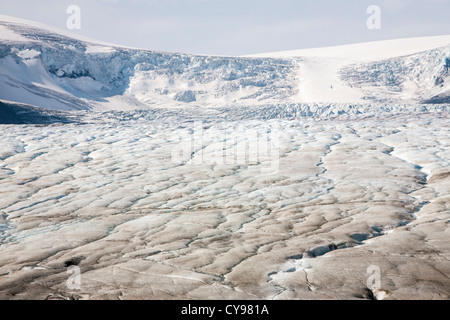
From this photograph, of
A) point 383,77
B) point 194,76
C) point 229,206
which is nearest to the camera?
point 229,206

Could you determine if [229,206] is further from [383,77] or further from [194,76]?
[194,76]

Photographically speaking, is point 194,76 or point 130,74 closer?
point 130,74

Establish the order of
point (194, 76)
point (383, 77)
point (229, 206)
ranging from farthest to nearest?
point (194, 76) → point (383, 77) → point (229, 206)

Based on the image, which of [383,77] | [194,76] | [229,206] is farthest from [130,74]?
[229,206]

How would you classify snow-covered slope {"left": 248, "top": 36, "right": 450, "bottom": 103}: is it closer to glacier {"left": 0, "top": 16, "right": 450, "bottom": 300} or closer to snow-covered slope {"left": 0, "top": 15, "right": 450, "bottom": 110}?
snow-covered slope {"left": 0, "top": 15, "right": 450, "bottom": 110}

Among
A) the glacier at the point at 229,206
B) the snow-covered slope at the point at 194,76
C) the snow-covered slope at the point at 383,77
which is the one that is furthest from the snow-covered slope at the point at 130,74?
the glacier at the point at 229,206

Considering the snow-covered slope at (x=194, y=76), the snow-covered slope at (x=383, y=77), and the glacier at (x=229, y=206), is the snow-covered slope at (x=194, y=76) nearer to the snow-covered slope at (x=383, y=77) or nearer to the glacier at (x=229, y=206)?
the snow-covered slope at (x=383, y=77)

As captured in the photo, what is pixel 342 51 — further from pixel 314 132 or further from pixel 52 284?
pixel 52 284

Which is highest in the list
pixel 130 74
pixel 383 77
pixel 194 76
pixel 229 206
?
pixel 130 74

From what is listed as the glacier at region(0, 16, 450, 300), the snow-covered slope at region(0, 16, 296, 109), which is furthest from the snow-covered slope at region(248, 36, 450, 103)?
the glacier at region(0, 16, 450, 300)
